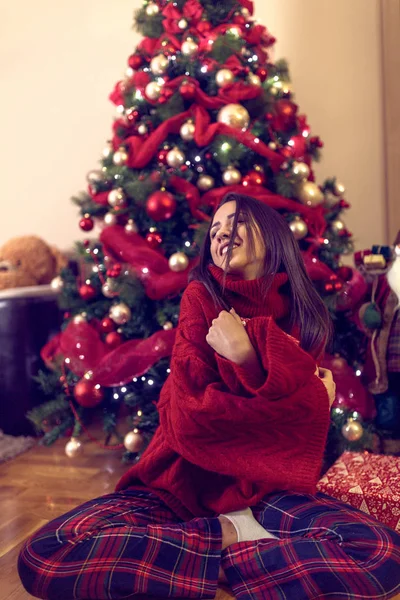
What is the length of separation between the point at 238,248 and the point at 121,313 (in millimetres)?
611

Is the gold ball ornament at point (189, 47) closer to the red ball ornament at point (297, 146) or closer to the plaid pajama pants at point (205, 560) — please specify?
the red ball ornament at point (297, 146)

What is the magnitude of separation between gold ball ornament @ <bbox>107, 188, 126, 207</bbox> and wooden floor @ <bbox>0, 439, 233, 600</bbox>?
2.57 ft

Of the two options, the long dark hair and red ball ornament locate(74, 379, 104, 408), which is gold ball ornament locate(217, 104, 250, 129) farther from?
red ball ornament locate(74, 379, 104, 408)

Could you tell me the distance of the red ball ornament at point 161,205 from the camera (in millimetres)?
1632

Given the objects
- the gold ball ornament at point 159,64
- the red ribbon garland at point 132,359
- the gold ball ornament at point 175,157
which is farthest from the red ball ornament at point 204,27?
the red ribbon garland at point 132,359

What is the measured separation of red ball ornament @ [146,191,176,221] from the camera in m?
1.63

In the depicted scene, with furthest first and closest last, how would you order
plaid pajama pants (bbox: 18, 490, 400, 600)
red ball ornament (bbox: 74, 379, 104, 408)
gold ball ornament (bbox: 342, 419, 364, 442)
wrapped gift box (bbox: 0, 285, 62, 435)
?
wrapped gift box (bbox: 0, 285, 62, 435), red ball ornament (bbox: 74, 379, 104, 408), gold ball ornament (bbox: 342, 419, 364, 442), plaid pajama pants (bbox: 18, 490, 400, 600)

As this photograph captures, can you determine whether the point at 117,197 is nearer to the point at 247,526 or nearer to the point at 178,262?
the point at 178,262

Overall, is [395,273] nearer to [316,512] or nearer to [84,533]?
[316,512]

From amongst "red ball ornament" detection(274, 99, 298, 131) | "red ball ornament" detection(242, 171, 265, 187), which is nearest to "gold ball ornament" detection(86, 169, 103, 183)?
"red ball ornament" detection(242, 171, 265, 187)

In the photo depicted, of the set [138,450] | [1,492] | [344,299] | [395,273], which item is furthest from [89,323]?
[395,273]

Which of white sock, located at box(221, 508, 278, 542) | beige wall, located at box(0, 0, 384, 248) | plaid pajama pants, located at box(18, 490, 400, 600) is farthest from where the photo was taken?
beige wall, located at box(0, 0, 384, 248)

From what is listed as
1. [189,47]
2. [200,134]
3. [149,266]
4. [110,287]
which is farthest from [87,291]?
[189,47]

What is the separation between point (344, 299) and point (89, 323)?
770mm
